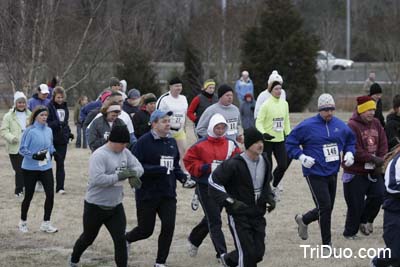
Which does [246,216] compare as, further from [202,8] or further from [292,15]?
[202,8]

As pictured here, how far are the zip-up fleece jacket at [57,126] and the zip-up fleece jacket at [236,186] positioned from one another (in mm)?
7035

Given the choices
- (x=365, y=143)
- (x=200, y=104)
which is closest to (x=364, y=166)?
(x=365, y=143)

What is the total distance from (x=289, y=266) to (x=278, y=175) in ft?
17.0

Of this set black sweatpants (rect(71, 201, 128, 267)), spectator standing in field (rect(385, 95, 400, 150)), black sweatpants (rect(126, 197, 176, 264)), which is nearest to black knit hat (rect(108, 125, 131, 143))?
black sweatpants (rect(71, 201, 128, 267))

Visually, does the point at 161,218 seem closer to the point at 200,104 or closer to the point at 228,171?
the point at 228,171

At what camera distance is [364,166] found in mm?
11602

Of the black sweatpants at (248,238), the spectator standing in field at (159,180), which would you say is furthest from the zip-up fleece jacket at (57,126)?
the black sweatpants at (248,238)

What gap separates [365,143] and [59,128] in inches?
234

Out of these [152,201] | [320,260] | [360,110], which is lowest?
[320,260]

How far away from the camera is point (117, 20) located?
44.8 m

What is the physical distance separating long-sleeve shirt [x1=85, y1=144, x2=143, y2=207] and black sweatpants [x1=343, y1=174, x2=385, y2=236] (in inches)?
Answer: 129

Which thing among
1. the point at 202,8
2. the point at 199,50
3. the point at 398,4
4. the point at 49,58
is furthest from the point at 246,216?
the point at 398,4

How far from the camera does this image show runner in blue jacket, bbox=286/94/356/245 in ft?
35.7

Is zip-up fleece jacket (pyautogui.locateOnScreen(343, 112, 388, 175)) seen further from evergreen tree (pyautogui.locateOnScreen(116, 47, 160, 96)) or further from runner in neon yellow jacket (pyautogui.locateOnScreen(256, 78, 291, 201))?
evergreen tree (pyautogui.locateOnScreen(116, 47, 160, 96))
